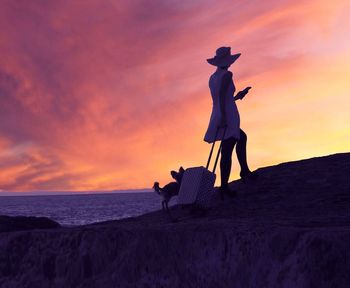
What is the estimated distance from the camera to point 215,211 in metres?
10.9

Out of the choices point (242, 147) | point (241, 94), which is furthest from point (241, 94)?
point (242, 147)

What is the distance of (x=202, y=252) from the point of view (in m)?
7.45

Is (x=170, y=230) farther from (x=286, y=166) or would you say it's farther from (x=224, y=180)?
(x=286, y=166)

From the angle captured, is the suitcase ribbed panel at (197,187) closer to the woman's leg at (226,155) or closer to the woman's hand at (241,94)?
the woman's leg at (226,155)

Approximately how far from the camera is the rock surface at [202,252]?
21.0 feet

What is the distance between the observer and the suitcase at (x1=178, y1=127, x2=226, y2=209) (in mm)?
10320

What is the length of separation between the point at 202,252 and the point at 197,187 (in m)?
2.92

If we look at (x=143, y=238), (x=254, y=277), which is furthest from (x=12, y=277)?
(x=254, y=277)

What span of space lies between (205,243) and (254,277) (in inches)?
33.2

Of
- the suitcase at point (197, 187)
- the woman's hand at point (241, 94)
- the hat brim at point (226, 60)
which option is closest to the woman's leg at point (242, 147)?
the woman's hand at point (241, 94)

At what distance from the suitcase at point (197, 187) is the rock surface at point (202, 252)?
0.33 meters

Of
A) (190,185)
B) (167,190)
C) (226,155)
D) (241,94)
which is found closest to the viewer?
(190,185)

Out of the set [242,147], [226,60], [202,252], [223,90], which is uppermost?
[226,60]

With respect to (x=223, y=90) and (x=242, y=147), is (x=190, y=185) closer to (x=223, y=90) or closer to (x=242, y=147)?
(x=223, y=90)
